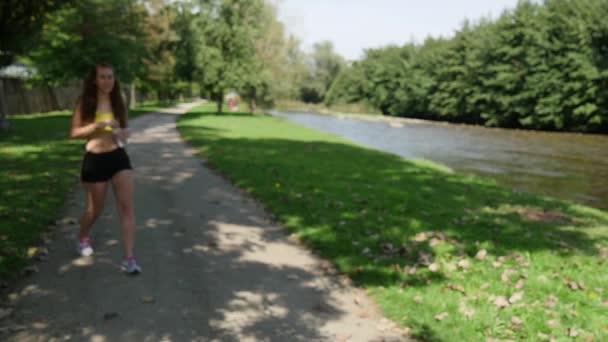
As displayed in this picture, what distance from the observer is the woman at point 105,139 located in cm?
490

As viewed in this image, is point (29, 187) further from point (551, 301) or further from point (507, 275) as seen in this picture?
point (551, 301)

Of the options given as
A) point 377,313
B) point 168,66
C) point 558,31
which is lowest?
point 377,313

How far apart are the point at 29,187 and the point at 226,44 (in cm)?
2886

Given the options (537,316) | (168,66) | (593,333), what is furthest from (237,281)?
(168,66)

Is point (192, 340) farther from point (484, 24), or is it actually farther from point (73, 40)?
point (484, 24)

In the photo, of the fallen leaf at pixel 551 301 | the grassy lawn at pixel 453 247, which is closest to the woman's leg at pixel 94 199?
the grassy lawn at pixel 453 247

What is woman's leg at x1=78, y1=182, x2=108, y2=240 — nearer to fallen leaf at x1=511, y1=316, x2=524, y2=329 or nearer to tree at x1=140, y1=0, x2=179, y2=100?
fallen leaf at x1=511, y1=316, x2=524, y2=329

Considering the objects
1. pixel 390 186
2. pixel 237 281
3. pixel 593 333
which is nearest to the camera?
pixel 593 333

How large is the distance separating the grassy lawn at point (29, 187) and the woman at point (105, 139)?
1.23 m

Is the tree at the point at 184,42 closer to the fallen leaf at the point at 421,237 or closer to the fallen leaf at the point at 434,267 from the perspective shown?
the fallen leaf at the point at 421,237

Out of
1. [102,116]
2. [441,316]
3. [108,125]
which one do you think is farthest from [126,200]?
[441,316]

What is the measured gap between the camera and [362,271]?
5570mm

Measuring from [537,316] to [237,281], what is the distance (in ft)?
9.54

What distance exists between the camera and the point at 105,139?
→ 4.94 metres
